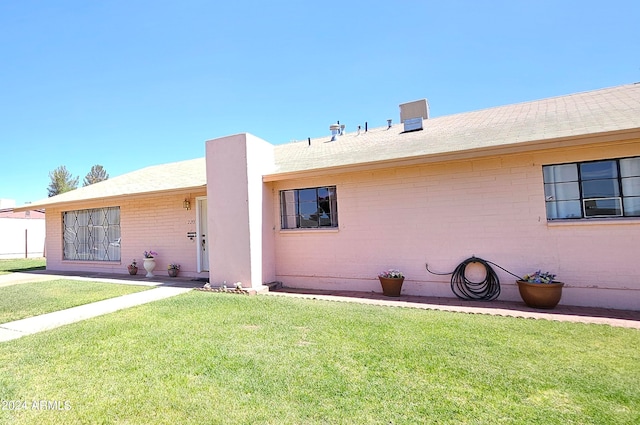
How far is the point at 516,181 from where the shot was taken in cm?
615

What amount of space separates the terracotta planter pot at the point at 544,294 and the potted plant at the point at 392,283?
2.38 meters

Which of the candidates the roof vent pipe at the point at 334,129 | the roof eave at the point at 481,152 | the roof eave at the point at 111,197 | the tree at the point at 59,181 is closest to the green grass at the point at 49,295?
the roof eave at the point at 111,197

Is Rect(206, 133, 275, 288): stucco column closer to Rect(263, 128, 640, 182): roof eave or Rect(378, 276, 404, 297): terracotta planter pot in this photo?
Rect(263, 128, 640, 182): roof eave

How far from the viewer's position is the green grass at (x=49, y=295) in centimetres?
589

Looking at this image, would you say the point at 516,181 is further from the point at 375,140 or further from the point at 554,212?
the point at 375,140

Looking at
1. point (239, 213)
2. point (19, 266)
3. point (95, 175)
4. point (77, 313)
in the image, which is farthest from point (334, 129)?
point (95, 175)

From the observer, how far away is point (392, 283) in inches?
268

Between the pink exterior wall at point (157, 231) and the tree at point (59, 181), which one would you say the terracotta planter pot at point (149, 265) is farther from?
the tree at point (59, 181)

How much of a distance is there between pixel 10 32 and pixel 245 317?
11.1 m

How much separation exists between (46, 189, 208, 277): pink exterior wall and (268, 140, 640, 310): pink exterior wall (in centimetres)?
351

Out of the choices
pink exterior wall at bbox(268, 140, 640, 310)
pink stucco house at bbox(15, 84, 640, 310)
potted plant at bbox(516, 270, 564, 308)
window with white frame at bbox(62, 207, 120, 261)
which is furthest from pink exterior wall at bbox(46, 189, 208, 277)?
potted plant at bbox(516, 270, 564, 308)

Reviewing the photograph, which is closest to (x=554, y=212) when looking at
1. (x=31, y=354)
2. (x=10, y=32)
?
(x=31, y=354)

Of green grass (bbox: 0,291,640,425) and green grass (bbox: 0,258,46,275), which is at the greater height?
green grass (bbox: 0,258,46,275)

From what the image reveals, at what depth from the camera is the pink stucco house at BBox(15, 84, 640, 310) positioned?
5559 mm
